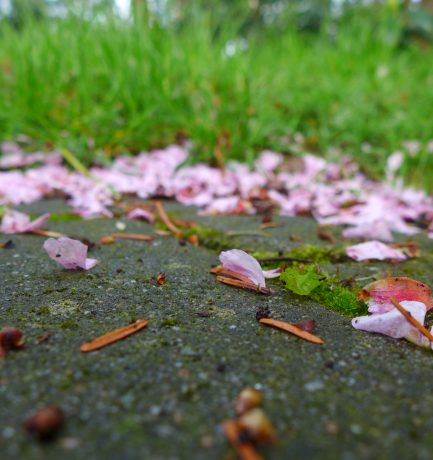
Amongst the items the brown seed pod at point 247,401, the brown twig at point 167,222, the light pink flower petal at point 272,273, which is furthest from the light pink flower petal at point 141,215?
the brown seed pod at point 247,401

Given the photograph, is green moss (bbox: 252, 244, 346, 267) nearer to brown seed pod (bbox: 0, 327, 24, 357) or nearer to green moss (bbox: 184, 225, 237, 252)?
green moss (bbox: 184, 225, 237, 252)

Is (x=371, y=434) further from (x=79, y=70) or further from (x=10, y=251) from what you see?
(x=79, y=70)

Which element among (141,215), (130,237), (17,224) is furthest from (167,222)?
(17,224)

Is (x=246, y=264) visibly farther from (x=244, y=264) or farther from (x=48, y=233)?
(x=48, y=233)

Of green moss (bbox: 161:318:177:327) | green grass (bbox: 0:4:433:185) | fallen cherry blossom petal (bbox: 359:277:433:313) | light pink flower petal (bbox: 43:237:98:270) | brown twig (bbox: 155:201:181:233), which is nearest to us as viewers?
green moss (bbox: 161:318:177:327)

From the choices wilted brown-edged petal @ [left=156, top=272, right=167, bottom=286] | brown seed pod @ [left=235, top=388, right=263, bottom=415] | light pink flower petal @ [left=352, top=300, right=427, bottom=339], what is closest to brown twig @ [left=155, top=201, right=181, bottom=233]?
wilted brown-edged petal @ [left=156, top=272, right=167, bottom=286]

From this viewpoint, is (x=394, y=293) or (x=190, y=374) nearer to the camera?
(x=190, y=374)
